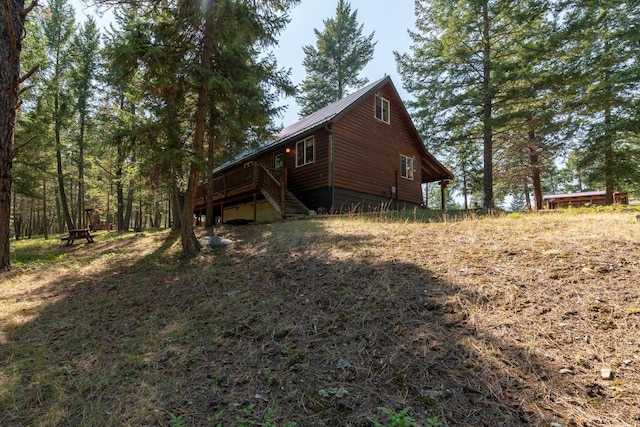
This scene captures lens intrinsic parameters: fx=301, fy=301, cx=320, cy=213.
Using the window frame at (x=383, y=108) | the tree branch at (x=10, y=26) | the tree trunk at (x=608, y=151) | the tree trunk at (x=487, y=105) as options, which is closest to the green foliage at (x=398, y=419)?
the tree branch at (x=10, y=26)

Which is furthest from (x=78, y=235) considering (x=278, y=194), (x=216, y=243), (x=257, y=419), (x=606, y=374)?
(x=606, y=374)

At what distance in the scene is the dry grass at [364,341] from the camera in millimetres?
2164

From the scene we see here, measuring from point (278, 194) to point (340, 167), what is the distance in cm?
293

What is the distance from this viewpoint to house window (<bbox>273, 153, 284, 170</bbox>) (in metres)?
15.2

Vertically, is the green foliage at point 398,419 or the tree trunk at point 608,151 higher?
the tree trunk at point 608,151

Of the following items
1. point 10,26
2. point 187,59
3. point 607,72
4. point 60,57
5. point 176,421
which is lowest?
point 176,421

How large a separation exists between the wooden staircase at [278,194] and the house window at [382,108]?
613cm

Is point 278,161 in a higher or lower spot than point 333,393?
higher

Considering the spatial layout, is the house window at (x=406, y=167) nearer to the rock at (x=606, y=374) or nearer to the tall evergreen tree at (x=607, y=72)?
the tall evergreen tree at (x=607, y=72)

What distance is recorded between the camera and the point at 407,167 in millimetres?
16594

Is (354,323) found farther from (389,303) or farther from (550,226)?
(550,226)

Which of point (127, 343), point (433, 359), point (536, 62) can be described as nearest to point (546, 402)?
point (433, 359)

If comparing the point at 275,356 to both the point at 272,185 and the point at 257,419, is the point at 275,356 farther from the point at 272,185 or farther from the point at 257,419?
the point at 272,185

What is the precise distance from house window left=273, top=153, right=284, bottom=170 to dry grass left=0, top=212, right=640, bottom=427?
34.7ft
